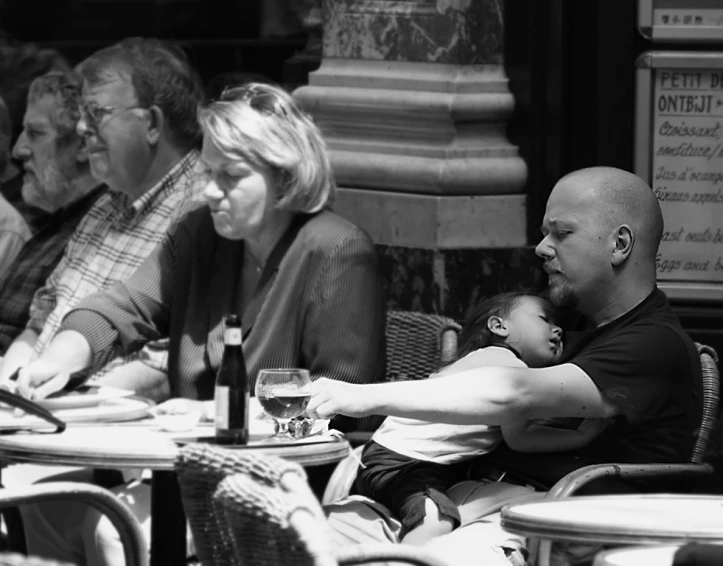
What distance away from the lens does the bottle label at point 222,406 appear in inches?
145

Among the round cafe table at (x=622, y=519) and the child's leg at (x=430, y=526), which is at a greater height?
the round cafe table at (x=622, y=519)

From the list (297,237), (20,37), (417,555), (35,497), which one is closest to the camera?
(417,555)

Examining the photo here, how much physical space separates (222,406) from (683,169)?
2401 mm

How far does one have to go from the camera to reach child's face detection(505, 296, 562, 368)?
4195 millimetres

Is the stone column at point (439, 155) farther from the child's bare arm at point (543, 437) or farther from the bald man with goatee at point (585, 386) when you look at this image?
the child's bare arm at point (543, 437)

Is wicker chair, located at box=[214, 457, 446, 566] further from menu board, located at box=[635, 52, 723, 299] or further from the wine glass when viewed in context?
menu board, located at box=[635, 52, 723, 299]

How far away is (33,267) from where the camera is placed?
5926mm

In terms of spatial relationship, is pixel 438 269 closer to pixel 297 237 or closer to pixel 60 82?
pixel 297 237

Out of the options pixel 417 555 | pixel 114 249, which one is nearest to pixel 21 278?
pixel 114 249

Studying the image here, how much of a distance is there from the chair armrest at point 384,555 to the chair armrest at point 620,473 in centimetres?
70

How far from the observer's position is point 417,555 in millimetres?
3012

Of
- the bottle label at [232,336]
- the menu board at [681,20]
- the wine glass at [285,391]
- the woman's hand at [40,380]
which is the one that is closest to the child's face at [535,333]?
the wine glass at [285,391]

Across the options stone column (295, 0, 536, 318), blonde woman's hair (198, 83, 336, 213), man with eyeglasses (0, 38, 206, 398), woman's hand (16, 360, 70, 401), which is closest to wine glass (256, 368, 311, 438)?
woman's hand (16, 360, 70, 401)

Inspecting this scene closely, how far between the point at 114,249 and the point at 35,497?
2.05 meters
